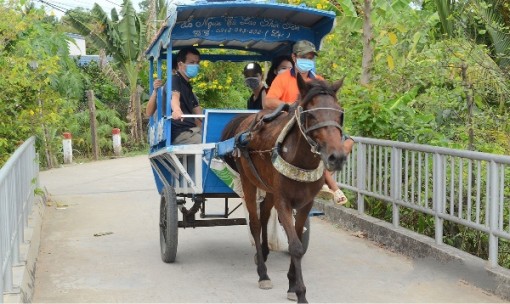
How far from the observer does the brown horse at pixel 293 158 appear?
5.22 meters

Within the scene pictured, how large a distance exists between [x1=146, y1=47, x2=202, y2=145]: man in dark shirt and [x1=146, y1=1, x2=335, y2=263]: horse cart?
13 centimetres

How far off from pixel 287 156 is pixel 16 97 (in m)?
5.85

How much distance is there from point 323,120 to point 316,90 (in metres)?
0.31

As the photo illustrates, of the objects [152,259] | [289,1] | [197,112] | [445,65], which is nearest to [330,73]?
[289,1]

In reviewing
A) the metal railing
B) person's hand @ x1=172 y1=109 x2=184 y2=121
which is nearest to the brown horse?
person's hand @ x1=172 y1=109 x2=184 y2=121

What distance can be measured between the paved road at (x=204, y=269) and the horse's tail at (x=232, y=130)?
45.7 inches

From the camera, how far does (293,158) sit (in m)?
5.67

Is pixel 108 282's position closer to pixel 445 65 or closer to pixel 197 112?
pixel 197 112

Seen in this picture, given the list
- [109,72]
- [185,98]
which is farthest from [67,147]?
[185,98]

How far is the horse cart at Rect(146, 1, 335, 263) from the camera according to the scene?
7.12m

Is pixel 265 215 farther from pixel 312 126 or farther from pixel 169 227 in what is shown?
pixel 312 126

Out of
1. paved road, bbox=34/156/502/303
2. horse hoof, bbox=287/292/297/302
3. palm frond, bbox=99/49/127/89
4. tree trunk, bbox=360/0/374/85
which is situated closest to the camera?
horse hoof, bbox=287/292/297/302

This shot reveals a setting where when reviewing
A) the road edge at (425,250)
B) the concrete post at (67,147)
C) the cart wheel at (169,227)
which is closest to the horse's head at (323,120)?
the road edge at (425,250)

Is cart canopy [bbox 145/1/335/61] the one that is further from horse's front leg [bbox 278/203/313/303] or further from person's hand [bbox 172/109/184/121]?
horse's front leg [bbox 278/203/313/303]
